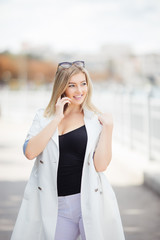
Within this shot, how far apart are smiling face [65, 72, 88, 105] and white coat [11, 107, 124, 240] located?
86 millimetres

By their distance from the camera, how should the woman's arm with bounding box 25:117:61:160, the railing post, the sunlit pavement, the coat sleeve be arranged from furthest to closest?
the railing post
the sunlit pavement
the coat sleeve
the woman's arm with bounding box 25:117:61:160

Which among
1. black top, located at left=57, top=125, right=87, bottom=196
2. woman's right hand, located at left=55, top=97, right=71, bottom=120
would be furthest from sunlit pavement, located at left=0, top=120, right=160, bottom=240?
woman's right hand, located at left=55, top=97, right=71, bottom=120

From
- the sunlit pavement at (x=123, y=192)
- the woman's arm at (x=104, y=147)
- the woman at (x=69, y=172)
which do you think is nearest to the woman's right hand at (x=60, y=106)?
the woman at (x=69, y=172)

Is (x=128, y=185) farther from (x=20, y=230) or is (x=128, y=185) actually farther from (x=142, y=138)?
(x=20, y=230)

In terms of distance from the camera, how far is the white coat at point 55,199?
239 centimetres

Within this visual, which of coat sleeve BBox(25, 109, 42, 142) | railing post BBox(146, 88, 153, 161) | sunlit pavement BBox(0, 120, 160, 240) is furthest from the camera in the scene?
railing post BBox(146, 88, 153, 161)

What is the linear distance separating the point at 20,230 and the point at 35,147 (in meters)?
0.55

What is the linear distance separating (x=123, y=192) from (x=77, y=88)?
11.7ft

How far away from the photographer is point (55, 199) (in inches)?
95.7

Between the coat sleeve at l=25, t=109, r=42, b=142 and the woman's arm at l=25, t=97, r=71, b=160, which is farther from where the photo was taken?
the coat sleeve at l=25, t=109, r=42, b=142

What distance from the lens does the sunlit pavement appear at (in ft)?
13.9

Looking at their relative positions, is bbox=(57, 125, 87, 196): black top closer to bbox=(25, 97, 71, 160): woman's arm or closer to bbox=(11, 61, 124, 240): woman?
bbox=(11, 61, 124, 240): woman

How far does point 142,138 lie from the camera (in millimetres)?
8188

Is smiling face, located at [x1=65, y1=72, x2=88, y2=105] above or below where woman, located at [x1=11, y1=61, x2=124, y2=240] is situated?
above
